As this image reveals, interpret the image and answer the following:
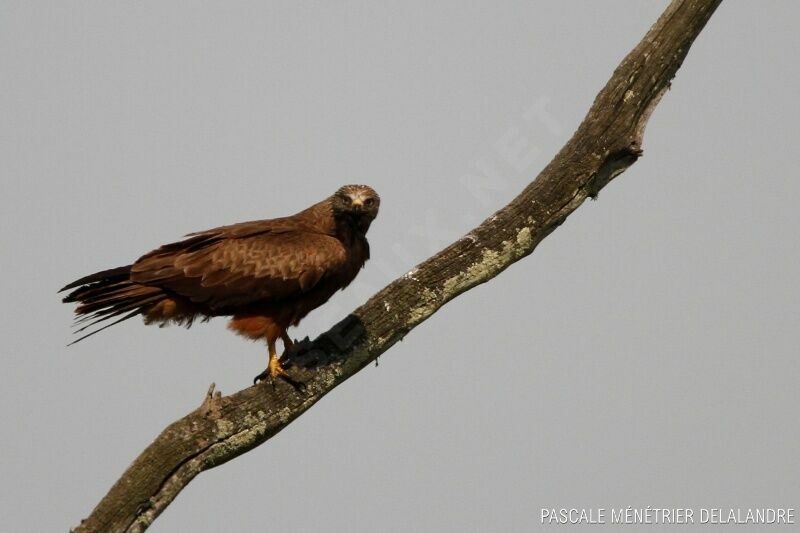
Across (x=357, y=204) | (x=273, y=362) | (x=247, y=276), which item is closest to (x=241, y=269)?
(x=247, y=276)

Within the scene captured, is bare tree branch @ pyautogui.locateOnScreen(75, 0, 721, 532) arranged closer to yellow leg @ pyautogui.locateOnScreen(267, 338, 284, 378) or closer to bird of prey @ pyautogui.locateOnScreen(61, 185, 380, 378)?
yellow leg @ pyautogui.locateOnScreen(267, 338, 284, 378)

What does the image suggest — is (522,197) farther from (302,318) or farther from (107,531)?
(107,531)

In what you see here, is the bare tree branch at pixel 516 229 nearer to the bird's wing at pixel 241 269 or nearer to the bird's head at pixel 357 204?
the bird's wing at pixel 241 269

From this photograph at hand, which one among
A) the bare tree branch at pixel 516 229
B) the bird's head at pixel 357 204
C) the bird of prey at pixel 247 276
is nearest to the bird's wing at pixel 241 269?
the bird of prey at pixel 247 276

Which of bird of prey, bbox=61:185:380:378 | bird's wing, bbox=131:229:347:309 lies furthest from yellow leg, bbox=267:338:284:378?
bird's wing, bbox=131:229:347:309

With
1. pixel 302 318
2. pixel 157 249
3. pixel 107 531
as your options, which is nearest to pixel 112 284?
pixel 157 249

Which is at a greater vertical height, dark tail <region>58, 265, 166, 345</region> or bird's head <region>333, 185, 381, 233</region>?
bird's head <region>333, 185, 381, 233</region>
